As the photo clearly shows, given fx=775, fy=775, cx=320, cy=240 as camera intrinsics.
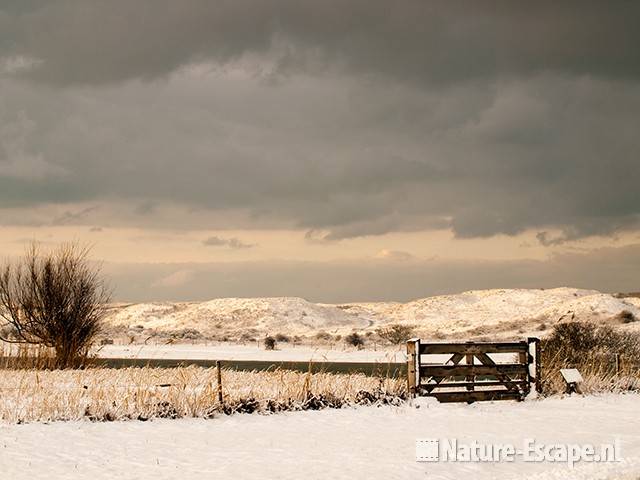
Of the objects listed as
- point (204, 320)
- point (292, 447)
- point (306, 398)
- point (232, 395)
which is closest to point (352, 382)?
point (306, 398)

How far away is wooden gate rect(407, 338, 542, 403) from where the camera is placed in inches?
758

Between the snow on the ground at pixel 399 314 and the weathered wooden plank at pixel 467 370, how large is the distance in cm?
5881

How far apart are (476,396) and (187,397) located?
24.9 feet

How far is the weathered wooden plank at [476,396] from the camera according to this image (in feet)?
63.9

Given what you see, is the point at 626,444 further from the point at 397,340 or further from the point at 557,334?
the point at 397,340

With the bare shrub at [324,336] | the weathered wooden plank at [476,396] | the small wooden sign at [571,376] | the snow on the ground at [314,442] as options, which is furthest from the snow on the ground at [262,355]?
the snow on the ground at [314,442]

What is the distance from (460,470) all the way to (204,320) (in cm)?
10807

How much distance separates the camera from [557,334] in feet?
133

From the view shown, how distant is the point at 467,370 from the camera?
780 inches

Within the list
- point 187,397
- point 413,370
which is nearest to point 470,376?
point 413,370

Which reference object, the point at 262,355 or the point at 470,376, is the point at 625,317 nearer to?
the point at 262,355

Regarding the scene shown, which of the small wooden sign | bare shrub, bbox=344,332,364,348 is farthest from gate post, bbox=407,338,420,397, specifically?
bare shrub, bbox=344,332,364,348

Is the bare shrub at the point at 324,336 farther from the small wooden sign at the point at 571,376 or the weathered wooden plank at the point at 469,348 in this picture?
the weathered wooden plank at the point at 469,348

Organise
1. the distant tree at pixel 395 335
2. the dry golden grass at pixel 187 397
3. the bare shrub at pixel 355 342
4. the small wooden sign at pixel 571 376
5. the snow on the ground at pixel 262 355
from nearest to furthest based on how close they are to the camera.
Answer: the dry golden grass at pixel 187 397, the small wooden sign at pixel 571 376, the snow on the ground at pixel 262 355, the bare shrub at pixel 355 342, the distant tree at pixel 395 335
